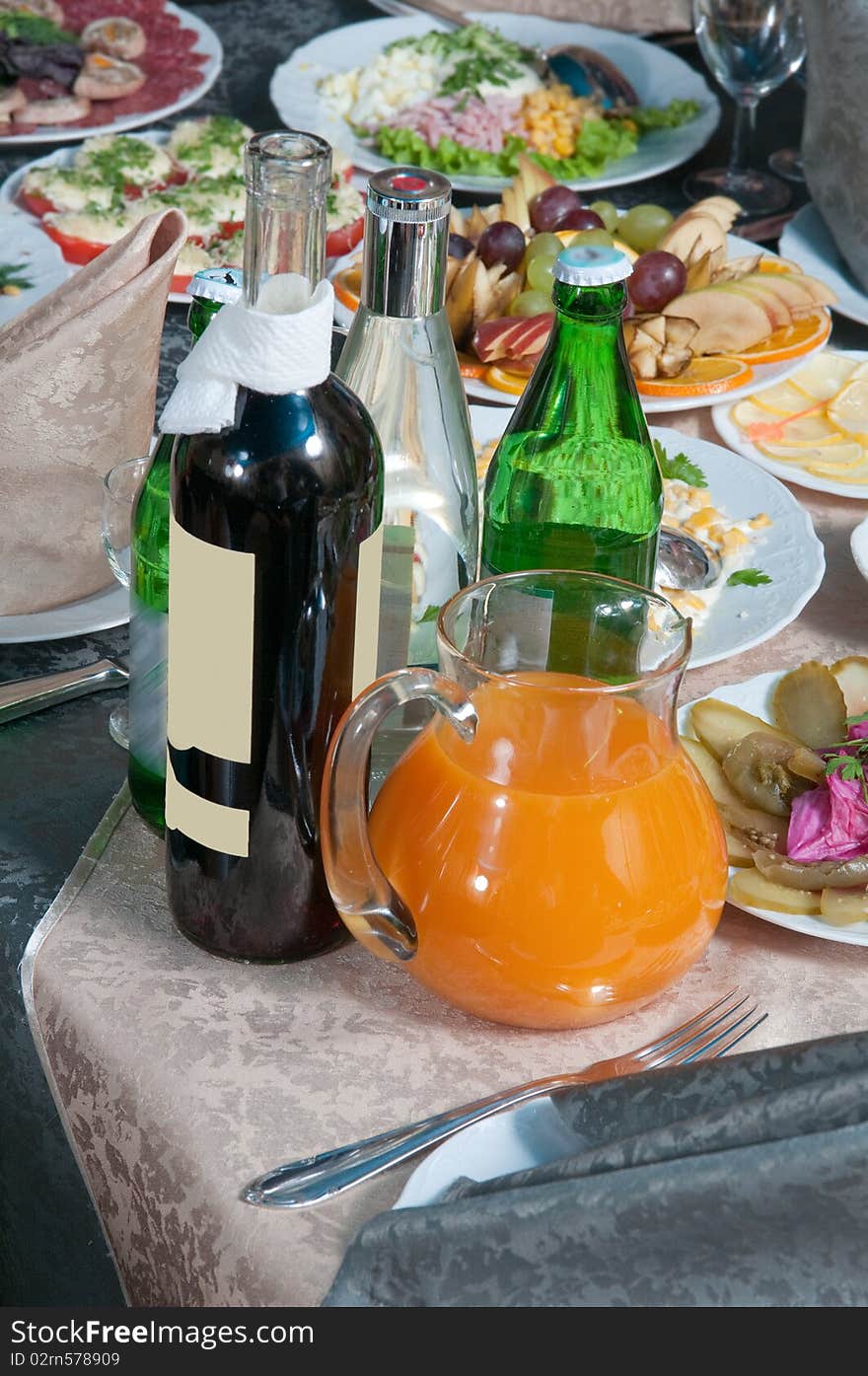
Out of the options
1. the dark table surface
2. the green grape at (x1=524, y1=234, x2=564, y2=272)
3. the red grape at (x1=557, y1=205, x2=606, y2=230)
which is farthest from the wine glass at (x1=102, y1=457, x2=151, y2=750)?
the red grape at (x1=557, y1=205, x2=606, y2=230)

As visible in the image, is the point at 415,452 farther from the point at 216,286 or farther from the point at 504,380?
the point at 504,380

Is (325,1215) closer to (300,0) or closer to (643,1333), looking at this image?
(643,1333)

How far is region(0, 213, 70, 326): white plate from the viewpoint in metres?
1.32

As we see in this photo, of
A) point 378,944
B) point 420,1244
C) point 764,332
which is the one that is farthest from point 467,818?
point 764,332

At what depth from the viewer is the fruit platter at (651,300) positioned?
48.4 inches

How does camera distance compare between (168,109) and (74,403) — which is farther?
(168,109)

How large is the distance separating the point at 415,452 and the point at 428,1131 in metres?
0.35

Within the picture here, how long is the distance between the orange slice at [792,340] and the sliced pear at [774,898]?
0.67 m

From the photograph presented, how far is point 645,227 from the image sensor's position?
144 centimetres

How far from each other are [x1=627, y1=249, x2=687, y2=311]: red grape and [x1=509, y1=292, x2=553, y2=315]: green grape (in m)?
0.08

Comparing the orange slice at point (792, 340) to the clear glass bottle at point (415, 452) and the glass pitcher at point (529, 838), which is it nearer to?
the clear glass bottle at point (415, 452)

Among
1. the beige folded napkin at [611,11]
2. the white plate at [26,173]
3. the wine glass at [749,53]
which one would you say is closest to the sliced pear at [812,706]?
the white plate at [26,173]

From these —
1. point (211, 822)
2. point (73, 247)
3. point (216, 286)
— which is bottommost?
point (73, 247)

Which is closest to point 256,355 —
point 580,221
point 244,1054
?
point 244,1054
